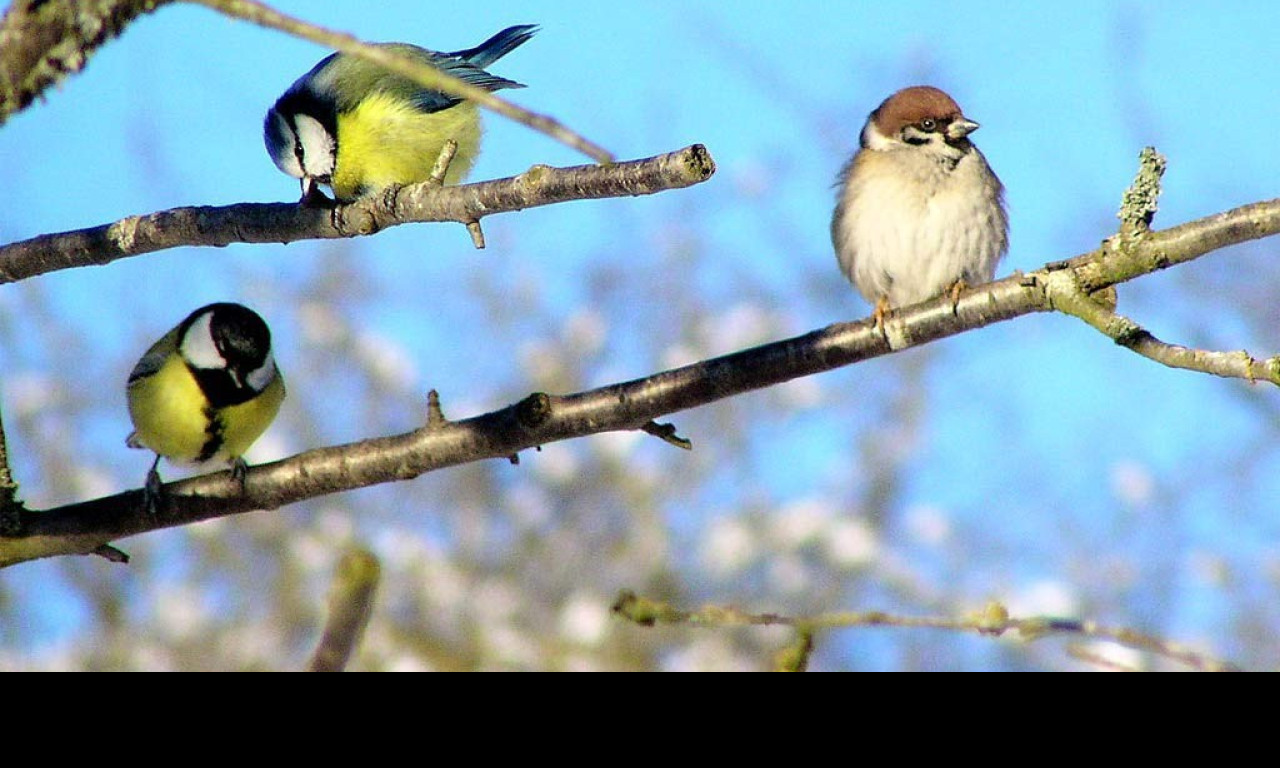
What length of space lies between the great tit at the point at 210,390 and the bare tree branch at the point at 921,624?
10.7ft

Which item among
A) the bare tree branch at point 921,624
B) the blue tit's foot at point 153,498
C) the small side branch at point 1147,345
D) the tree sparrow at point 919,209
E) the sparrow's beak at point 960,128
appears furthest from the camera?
the sparrow's beak at point 960,128

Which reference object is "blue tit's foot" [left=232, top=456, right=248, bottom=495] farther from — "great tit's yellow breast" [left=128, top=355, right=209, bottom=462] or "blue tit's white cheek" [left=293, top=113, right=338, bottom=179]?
"blue tit's white cheek" [left=293, top=113, right=338, bottom=179]

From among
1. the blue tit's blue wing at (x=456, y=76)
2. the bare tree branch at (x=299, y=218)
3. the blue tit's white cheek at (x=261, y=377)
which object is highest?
the blue tit's blue wing at (x=456, y=76)

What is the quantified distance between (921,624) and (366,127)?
14.6 feet

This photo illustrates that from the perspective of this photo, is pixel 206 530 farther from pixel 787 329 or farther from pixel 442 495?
pixel 787 329

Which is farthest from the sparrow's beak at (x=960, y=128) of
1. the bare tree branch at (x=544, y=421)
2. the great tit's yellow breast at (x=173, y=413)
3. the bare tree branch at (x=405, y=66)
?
the bare tree branch at (x=405, y=66)

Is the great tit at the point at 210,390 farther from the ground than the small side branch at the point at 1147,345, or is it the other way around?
the great tit at the point at 210,390

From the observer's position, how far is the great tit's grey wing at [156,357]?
459 centimetres

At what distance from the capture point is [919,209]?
4629mm

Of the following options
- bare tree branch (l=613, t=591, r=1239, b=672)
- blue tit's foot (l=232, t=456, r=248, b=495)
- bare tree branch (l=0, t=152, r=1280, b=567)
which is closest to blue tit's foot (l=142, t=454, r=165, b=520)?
bare tree branch (l=0, t=152, r=1280, b=567)

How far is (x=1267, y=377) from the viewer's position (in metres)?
1.95

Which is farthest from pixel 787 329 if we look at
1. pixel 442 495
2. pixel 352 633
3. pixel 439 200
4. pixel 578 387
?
pixel 352 633

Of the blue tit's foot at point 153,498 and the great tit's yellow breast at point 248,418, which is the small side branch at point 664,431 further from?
the great tit's yellow breast at point 248,418
